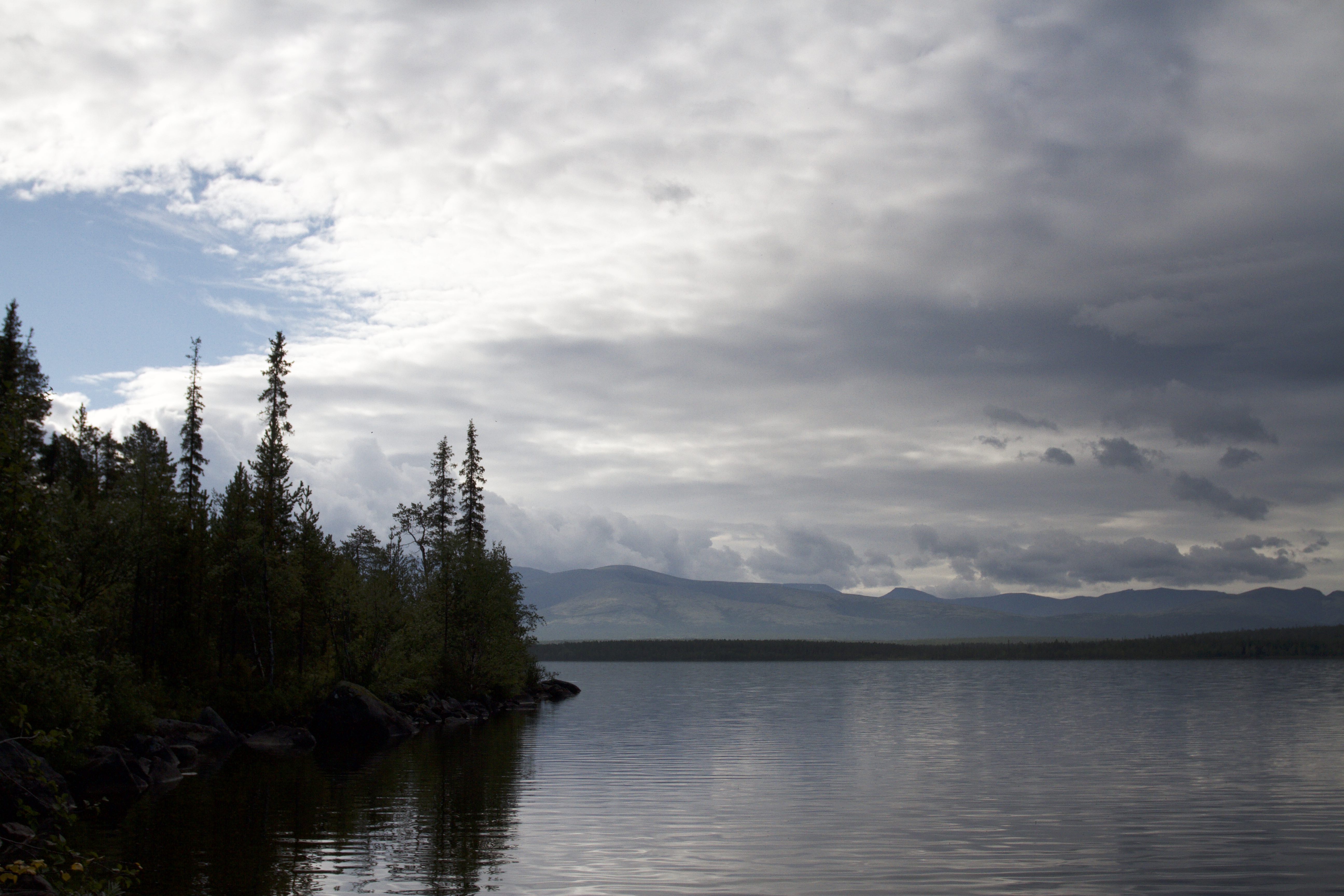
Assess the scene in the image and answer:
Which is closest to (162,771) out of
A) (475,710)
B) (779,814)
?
(779,814)

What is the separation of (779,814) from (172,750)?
31.4m

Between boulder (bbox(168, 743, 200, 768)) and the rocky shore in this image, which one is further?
boulder (bbox(168, 743, 200, 768))

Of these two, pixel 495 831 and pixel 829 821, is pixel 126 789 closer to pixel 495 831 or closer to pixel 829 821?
pixel 495 831

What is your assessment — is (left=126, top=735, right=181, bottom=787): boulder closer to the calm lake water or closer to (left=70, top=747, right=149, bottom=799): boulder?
(left=70, top=747, right=149, bottom=799): boulder

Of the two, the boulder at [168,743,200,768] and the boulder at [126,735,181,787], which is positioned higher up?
the boulder at [126,735,181,787]

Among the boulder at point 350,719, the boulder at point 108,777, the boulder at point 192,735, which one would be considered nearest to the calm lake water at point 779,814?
the boulder at point 108,777

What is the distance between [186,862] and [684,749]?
30371mm

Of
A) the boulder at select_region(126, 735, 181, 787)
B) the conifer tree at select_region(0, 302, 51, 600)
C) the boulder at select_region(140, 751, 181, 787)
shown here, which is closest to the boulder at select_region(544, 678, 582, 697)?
the boulder at select_region(126, 735, 181, 787)

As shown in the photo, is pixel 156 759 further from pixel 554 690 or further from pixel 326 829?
pixel 554 690

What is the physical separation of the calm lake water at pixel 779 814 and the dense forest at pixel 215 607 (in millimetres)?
7808

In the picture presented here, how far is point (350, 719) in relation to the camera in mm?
60938

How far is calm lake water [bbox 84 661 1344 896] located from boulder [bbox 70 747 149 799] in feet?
6.51

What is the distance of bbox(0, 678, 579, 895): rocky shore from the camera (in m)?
17.0

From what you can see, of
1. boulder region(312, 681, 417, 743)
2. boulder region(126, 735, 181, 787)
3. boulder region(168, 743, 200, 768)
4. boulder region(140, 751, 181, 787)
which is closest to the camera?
boulder region(140, 751, 181, 787)
